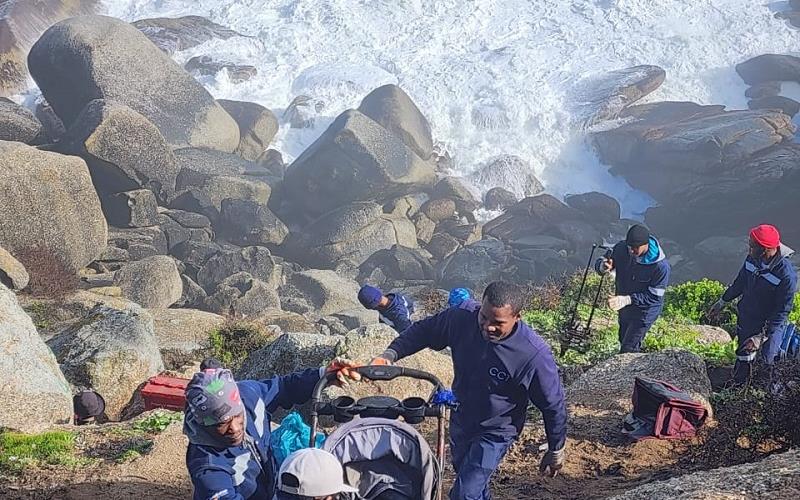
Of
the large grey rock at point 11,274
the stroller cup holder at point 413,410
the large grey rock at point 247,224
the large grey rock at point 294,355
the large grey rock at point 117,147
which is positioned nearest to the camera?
the stroller cup holder at point 413,410

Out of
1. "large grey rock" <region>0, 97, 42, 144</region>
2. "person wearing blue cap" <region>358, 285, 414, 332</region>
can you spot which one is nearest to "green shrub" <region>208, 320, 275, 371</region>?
"person wearing blue cap" <region>358, 285, 414, 332</region>

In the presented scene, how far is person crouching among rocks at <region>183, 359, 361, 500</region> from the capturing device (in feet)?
12.0

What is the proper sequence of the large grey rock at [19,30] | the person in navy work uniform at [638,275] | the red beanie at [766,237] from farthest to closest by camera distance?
the large grey rock at [19,30] → the person in navy work uniform at [638,275] → the red beanie at [766,237]

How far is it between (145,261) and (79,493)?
13.8 m

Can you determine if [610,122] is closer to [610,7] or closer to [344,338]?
[610,7]

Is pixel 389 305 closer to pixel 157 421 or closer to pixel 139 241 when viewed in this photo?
pixel 157 421

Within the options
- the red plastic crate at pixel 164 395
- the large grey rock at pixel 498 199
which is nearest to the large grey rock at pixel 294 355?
the red plastic crate at pixel 164 395

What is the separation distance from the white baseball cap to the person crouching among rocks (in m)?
0.50

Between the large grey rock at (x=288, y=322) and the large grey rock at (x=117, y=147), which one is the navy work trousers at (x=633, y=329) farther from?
the large grey rock at (x=117, y=147)

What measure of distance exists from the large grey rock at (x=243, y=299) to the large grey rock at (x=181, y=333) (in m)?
3.21

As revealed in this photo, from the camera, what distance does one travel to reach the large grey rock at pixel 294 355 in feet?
28.3

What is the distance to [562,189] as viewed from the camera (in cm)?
3356

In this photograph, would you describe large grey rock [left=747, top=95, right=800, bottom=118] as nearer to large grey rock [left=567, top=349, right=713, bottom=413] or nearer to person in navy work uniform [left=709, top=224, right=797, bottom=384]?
person in navy work uniform [left=709, top=224, right=797, bottom=384]

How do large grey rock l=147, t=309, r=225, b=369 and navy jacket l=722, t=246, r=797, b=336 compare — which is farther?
large grey rock l=147, t=309, r=225, b=369
